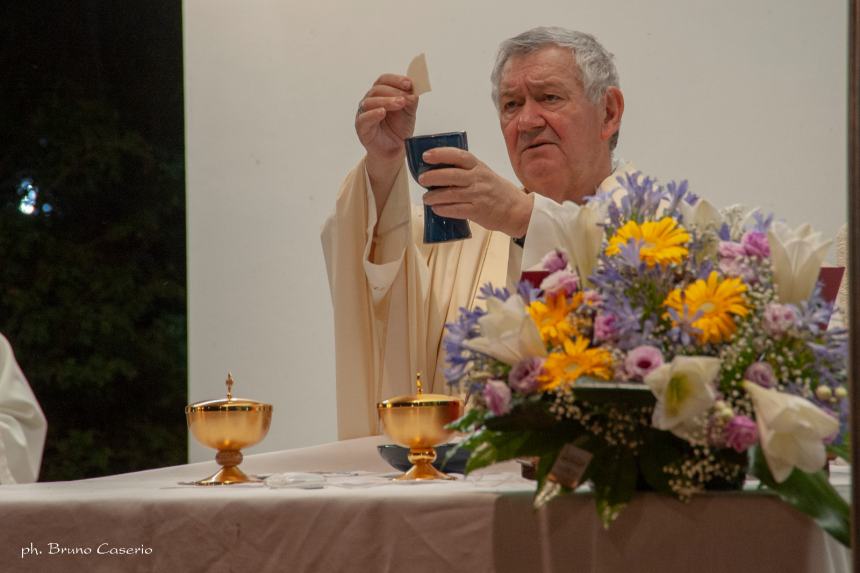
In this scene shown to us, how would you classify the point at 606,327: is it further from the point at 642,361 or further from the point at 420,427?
the point at 420,427

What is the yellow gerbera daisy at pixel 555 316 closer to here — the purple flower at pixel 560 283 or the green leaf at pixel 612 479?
the purple flower at pixel 560 283

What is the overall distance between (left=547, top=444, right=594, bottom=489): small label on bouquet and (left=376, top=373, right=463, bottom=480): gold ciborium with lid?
0.32 meters

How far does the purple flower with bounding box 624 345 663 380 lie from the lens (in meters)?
1.22

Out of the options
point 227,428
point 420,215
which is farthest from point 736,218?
point 420,215

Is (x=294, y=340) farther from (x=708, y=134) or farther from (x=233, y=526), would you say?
(x=233, y=526)

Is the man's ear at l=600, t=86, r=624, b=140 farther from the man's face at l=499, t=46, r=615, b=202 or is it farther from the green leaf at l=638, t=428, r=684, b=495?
the green leaf at l=638, t=428, r=684, b=495

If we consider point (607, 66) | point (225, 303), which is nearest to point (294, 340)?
point (225, 303)

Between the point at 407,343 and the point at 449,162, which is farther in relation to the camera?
the point at 407,343

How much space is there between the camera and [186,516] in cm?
137

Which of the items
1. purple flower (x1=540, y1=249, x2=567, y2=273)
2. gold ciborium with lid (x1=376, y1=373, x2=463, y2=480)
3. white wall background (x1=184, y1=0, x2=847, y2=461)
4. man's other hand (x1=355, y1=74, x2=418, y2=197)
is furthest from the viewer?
white wall background (x1=184, y1=0, x2=847, y2=461)

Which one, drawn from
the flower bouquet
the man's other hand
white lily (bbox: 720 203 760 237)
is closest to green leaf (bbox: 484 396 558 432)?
the flower bouquet

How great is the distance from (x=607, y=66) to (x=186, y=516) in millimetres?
2073

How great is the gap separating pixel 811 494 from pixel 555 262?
1.21ft

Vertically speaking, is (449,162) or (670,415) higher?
(449,162)
